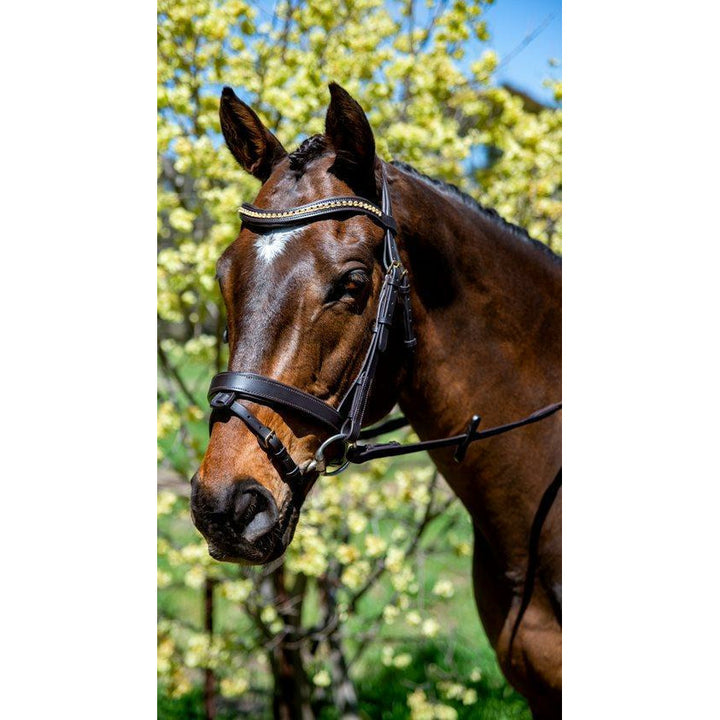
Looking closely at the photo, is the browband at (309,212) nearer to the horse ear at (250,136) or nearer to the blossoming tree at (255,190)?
the horse ear at (250,136)

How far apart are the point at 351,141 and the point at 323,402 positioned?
50 centimetres

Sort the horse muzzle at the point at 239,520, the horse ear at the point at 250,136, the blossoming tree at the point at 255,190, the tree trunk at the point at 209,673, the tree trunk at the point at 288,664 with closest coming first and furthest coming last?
the horse muzzle at the point at 239,520 → the horse ear at the point at 250,136 → the blossoming tree at the point at 255,190 → the tree trunk at the point at 209,673 → the tree trunk at the point at 288,664

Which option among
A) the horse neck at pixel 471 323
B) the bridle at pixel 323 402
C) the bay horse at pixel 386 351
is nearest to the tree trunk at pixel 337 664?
the bay horse at pixel 386 351

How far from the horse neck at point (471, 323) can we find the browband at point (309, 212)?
0.36 ft

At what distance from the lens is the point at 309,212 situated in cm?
132

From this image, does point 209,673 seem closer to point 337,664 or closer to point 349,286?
point 337,664

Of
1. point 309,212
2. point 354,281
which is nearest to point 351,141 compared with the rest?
point 309,212

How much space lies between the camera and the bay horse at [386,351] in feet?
4.05

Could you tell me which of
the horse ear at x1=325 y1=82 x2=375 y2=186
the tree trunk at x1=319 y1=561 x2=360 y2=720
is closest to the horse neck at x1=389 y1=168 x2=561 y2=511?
the horse ear at x1=325 y1=82 x2=375 y2=186

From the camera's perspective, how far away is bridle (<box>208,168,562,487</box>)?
1228 millimetres
